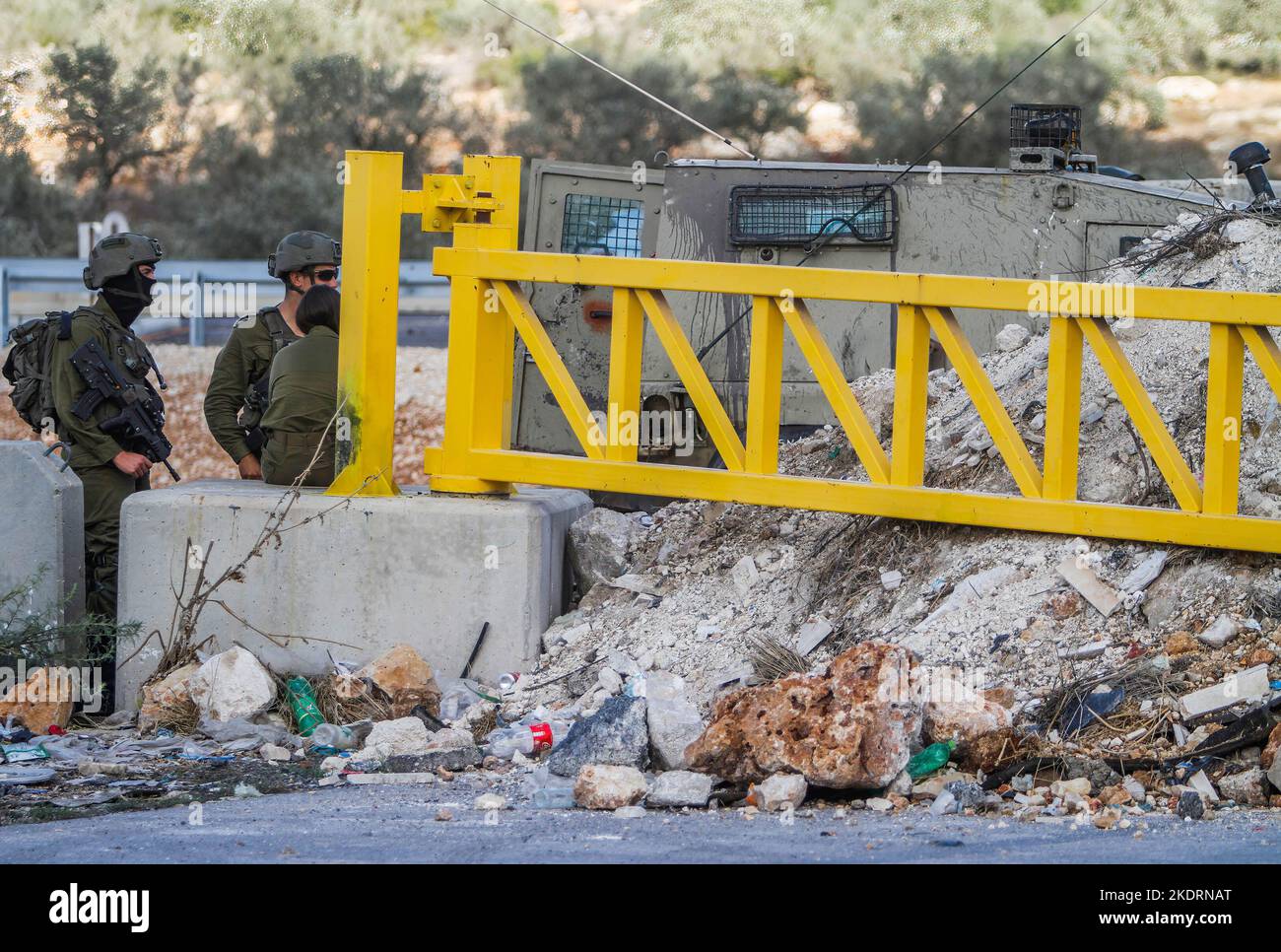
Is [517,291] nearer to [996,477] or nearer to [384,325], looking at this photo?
[384,325]

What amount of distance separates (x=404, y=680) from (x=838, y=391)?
180 centimetres

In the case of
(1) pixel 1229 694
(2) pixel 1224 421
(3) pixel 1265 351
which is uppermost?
(3) pixel 1265 351

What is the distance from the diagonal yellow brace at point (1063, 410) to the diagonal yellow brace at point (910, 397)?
416mm

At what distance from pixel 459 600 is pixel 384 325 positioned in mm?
1068

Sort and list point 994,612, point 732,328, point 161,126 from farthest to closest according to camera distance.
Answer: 1. point 161,126
2. point 732,328
3. point 994,612

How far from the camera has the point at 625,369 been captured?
6262 millimetres

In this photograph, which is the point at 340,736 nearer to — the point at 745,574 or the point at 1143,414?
the point at 745,574

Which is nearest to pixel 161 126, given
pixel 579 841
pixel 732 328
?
pixel 732 328

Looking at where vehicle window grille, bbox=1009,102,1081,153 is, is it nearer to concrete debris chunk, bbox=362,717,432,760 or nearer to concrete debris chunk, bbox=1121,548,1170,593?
concrete debris chunk, bbox=1121,548,1170,593

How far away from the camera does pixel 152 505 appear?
6.66 metres

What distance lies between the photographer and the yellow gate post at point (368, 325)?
6.57 m

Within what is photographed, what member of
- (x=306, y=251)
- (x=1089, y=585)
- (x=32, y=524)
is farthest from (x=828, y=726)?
(x=306, y=251)

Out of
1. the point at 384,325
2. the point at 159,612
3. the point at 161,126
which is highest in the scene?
the point at 161,126

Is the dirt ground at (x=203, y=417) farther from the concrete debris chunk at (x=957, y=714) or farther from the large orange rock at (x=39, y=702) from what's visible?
the concrete debris chunk at (x=957, y=714)
